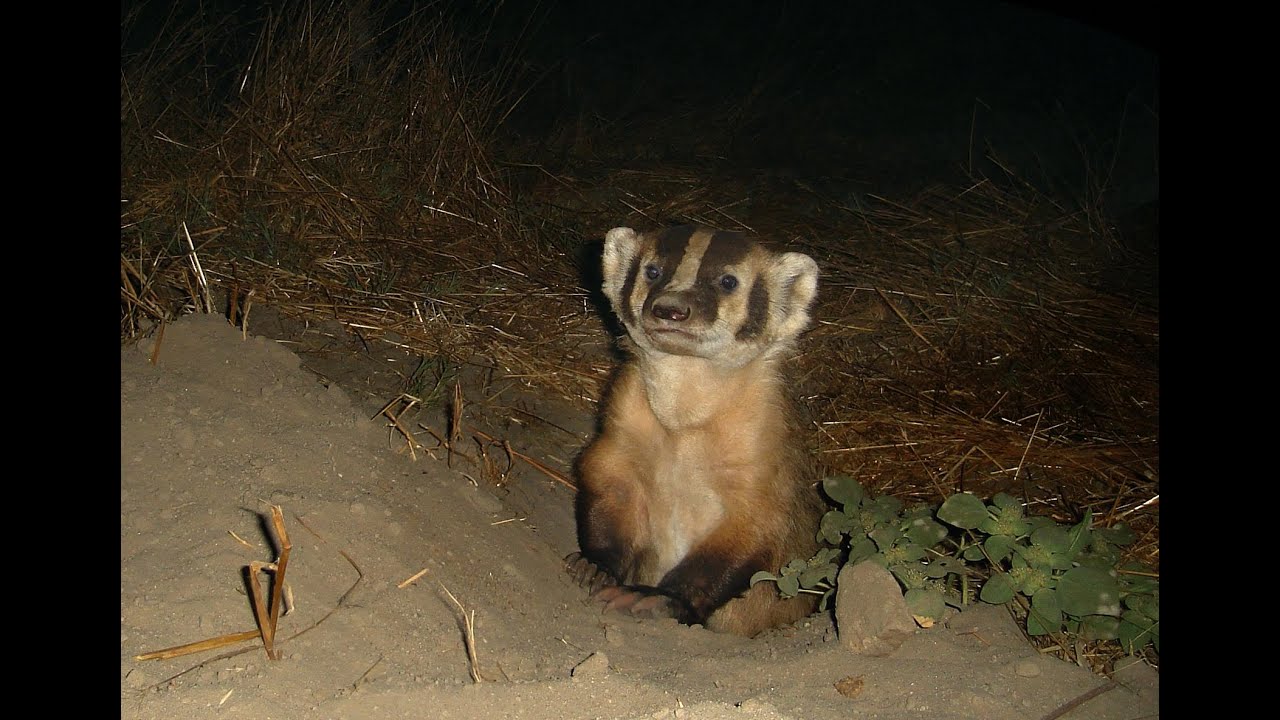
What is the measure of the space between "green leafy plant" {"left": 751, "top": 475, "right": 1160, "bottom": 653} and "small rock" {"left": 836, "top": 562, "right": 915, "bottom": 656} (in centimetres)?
6

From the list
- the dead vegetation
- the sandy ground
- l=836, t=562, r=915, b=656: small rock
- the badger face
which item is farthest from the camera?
the dead vegetation

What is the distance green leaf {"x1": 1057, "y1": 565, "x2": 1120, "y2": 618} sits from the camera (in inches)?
117

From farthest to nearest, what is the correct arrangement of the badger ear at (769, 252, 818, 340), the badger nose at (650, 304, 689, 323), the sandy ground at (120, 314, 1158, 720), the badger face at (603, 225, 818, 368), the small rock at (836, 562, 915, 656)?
the badger ear at (769, 252, 818, 340) → the badger face at (603, 225, 818, 368) → the badger nose at (650, 304, 689, 323) → the small rock at (836, 562, 915, 656) → the sandy ground at (120, 314, 1158, 720)

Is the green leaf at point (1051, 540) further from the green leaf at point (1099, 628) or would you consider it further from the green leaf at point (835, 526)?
the green leaf at point (835, 526)

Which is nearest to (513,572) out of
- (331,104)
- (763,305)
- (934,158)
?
(763,305)

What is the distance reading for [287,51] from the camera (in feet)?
19.1

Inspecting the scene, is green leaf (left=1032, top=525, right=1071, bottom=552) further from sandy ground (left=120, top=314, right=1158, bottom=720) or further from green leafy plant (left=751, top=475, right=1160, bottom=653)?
sandy ground (left=120, top=314, right=1158, bottom=720)

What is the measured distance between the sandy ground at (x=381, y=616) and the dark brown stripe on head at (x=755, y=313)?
3.49 ft

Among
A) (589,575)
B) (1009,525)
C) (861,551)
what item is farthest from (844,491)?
(589,575)

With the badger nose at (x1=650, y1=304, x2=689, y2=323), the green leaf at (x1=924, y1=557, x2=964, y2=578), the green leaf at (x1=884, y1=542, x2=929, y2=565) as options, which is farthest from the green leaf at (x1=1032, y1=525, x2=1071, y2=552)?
the badger nose at (x1=650, y1=304, x2=689, y2=323)

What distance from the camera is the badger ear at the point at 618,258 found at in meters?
3.87

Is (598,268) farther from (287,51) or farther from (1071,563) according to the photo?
(1071,563)

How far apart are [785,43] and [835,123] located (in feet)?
6.01

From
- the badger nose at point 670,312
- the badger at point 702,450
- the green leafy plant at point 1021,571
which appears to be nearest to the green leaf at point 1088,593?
the green leafy plant at point 1021,571
